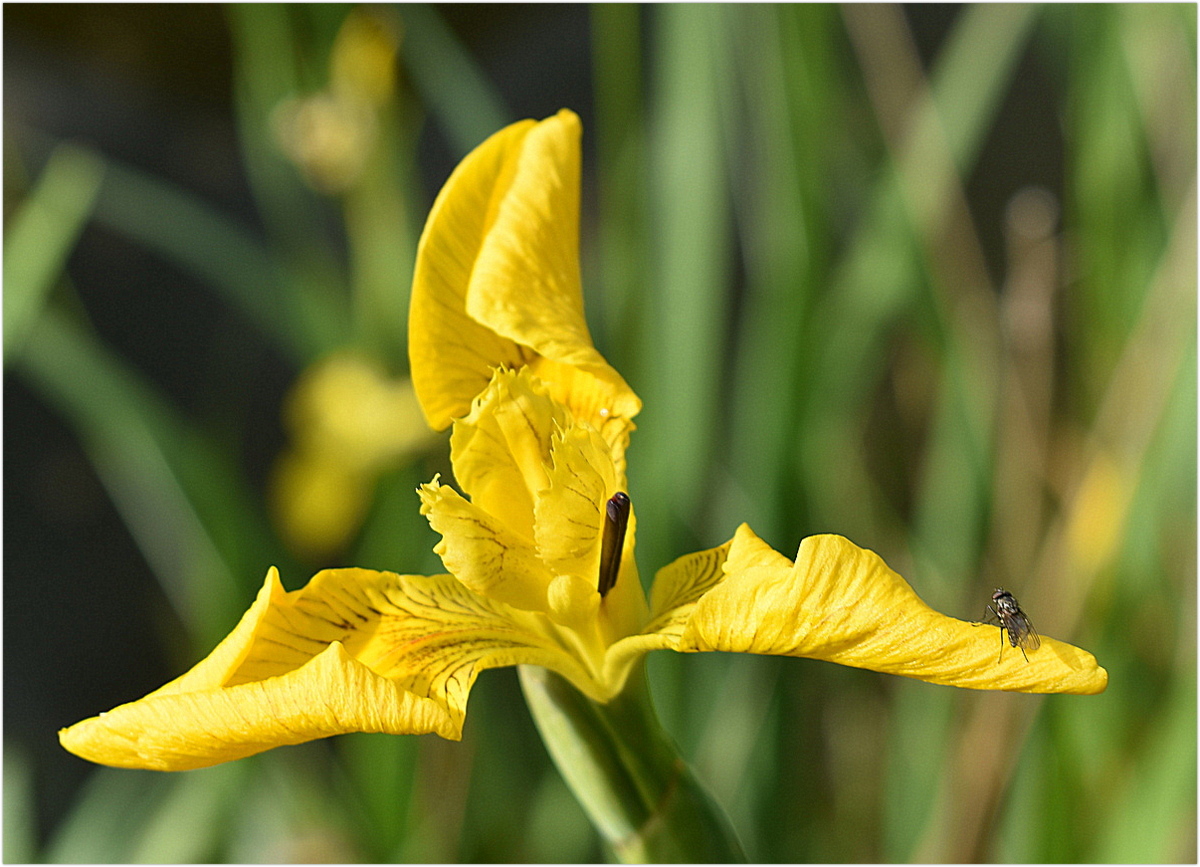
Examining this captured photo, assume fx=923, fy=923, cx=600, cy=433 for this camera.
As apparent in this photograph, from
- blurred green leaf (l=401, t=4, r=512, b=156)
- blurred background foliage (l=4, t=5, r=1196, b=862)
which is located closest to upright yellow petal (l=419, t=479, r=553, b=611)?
blurred background foliage (l=4, t=5, r=1196, b=862)

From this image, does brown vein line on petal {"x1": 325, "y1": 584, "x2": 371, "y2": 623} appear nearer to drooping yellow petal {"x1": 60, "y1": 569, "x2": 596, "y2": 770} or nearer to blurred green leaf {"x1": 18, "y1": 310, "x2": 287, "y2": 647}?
drooping yellow petal {"x1": 60, "y1": 569, "x2": 596, "y2": 770}

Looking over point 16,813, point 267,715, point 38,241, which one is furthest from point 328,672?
point 16,813

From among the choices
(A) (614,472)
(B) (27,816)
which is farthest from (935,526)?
(B) (27,816)

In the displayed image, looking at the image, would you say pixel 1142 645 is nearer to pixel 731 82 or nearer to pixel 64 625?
pixel 731 82

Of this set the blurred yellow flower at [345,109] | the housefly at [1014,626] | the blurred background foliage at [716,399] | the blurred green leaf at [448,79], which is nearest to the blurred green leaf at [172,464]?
the blurred background foliage at [716,399]

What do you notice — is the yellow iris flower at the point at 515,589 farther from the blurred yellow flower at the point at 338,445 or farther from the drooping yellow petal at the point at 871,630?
the blurred yellow flower at the point at 338,445

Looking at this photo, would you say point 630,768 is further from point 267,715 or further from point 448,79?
point 448,79
